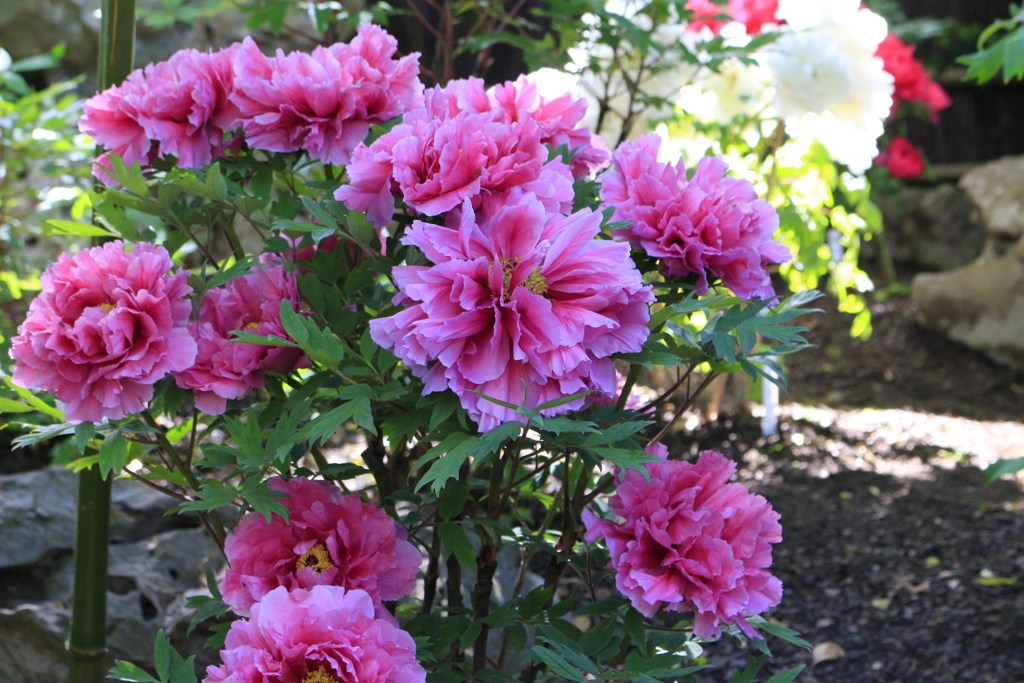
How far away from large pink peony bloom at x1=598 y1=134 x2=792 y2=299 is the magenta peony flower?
0.32ft

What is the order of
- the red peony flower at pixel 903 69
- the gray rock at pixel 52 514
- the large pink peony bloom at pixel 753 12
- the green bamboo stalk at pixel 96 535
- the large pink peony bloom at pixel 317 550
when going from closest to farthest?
the large pink peony bloom at pixel 317 550
the green bamboo stalk at pixel 96 535
the gray rock at pixel 52 514
the large pink peony bloom at pixel 753 12
the red peony flower at pixel 903 69

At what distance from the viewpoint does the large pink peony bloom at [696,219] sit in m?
0.91

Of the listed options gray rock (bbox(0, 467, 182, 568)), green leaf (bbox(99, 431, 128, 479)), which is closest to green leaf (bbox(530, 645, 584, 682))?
green leaf (bbox(99, 431, 128, 479))

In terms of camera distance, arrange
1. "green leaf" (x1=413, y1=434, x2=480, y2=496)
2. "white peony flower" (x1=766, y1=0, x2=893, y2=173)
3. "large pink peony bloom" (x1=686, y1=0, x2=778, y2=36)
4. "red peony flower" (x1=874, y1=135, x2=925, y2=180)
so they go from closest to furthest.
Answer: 1. "green leaf" (x1=413, y1=434, x2=480, y2=496)
2. "white peony flower" (x1=766, y1=0, x2=893, y2=173)
3. "large pink peony bloom" (x1=686, y1=0, x2=778, y2=36)
4. "red peony flower" (x1=874, y1=135, x2=925, y2=180)

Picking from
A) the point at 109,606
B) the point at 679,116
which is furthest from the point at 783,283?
the point at 109,606

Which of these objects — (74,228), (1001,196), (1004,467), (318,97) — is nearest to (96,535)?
(74,228)

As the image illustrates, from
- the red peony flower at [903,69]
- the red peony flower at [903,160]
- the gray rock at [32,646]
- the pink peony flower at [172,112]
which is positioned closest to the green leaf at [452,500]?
the pink peony flower at [172,112]

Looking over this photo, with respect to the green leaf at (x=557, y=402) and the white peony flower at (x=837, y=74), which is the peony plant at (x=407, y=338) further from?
the white peony flower at (x=837, y=74)

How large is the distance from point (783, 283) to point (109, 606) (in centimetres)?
503

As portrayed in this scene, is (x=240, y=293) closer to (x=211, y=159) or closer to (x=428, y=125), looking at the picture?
(x=211, y=159)

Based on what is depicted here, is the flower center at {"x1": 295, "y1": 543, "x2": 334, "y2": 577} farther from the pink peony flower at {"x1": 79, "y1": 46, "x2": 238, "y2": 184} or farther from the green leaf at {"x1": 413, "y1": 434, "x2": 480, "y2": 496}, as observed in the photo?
the pink peony flower at {"x1": 79, "y1": 46, "x2": 238, "y2": 184}

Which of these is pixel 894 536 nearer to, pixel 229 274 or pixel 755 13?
pixel 755 13

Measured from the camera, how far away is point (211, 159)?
3.47 feet

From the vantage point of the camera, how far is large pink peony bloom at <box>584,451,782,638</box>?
0.90 m
